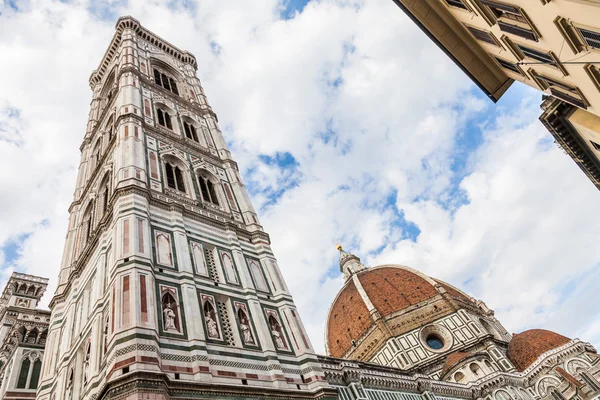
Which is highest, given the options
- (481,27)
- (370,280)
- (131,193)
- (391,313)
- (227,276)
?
(370,280)

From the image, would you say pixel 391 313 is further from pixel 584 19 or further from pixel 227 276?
pixel 584 19

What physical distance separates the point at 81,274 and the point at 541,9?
1504 cm

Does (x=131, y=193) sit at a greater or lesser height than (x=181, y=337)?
greater

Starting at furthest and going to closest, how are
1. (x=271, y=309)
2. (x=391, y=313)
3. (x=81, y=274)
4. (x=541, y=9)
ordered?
(x=391, y=313) → (x=81, y=274) → (x=271, y=309) → (x=541, y=9)

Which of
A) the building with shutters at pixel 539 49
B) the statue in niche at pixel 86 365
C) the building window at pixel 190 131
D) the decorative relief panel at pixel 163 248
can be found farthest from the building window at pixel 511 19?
the building window at pixel 190 131

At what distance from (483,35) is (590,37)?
5005 mm

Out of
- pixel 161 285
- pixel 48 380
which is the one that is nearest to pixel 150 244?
pixel 161 285

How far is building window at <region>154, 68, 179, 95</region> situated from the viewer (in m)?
23.8

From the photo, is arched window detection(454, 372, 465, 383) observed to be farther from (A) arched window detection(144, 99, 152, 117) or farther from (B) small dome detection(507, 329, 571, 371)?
(A) arched window detection(144, 99, 152, 117)

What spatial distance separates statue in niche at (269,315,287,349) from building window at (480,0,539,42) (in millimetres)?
9586

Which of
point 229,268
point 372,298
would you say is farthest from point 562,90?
point 372,298

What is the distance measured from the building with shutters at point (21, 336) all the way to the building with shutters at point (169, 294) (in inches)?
2.3

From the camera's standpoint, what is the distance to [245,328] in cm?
1098

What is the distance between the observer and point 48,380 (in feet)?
39.6
